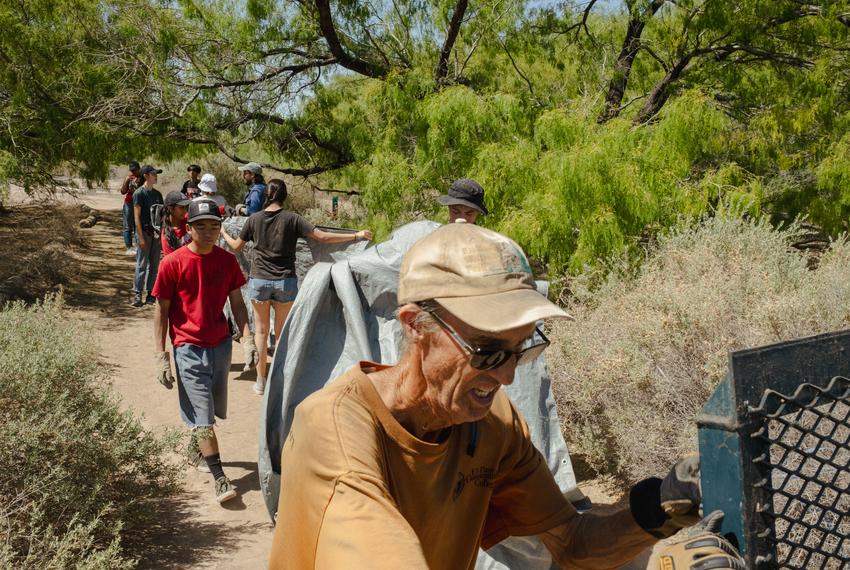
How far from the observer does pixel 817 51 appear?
9984 millimetres

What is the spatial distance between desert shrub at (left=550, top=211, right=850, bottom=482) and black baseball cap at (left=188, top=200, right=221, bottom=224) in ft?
8.42

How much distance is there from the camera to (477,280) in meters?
1.60

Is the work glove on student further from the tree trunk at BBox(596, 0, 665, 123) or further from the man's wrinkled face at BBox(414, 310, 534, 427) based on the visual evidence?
the tree trunk at BBox(596, 0, 665, 123)

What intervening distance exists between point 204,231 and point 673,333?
310 centimetres

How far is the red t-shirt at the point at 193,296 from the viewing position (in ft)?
17.0

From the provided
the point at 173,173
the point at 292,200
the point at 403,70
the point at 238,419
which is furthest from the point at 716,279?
the point at 173,173

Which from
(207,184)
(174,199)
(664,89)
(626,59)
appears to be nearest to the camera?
(174,199)

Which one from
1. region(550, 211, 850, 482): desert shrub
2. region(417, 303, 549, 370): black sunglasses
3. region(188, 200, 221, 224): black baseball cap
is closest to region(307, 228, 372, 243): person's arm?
region(188, 200, 221, 224): black baseball cap

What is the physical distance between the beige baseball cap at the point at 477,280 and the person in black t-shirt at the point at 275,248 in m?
5.23

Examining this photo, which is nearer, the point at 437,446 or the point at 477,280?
the point at 477,280

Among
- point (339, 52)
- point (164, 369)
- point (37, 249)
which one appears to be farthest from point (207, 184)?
point (37, 249)

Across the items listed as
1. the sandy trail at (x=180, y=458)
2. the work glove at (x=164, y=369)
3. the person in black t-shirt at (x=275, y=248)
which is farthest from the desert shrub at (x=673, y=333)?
the work glove at (x=164, y=369)

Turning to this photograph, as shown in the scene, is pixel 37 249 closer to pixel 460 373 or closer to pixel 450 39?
pixel 450 39

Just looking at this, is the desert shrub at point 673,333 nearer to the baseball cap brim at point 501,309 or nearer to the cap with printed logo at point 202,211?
the cap with printed logo at point 202,211
